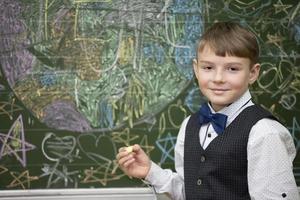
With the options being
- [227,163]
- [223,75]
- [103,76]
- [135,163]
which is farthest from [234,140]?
[103,76]

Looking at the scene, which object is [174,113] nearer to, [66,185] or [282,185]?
[66,185]

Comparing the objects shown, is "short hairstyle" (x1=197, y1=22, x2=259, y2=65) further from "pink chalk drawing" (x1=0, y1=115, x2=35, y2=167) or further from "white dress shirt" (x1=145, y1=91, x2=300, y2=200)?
"pink chalk drawing" (x1=0, y1=115, x2=35, y2=167)

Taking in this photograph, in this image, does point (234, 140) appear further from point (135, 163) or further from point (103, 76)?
point (103, 76)

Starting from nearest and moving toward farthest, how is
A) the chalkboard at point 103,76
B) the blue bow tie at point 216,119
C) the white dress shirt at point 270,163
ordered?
the white dress shirt at point 270,163 < the blue bow tie at point 216,119 < the chalkboard at point 103,76

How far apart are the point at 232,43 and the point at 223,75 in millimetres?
96

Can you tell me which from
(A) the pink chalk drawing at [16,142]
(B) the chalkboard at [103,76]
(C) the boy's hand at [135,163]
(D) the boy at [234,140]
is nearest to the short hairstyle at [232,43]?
(D) the boy at [234,140]

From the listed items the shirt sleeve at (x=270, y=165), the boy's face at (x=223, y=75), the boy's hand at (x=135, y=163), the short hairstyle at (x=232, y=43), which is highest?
the short hairstyle at (x=232, y=43)

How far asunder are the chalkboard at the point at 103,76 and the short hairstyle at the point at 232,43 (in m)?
0.64

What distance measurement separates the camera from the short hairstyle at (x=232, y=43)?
1.24 m

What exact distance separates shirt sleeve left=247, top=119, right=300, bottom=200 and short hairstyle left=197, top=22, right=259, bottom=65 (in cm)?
21

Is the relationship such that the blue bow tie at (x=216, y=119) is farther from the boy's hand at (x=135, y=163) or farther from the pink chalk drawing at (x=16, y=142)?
the pink chalk drawing at (x=16, y=142)

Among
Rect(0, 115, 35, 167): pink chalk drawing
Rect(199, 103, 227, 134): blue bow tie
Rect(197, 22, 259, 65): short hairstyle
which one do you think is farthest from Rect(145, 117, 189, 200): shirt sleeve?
Rect(0, 115, 35, 167): pink chalk drawing

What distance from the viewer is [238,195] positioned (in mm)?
1268

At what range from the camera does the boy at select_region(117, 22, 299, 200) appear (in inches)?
46.1
